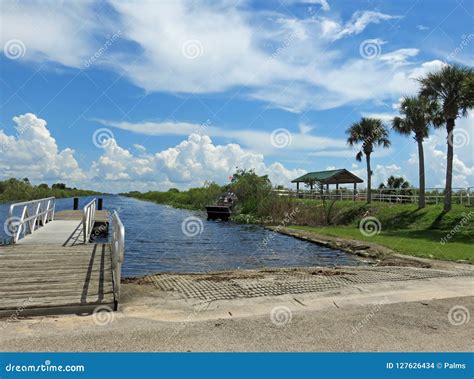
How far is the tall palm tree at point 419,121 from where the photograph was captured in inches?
1296

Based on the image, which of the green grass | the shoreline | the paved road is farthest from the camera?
the green grass

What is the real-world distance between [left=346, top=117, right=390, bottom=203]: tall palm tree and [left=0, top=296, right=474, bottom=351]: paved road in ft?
115

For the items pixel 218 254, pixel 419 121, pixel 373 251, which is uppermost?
pixel 419 121

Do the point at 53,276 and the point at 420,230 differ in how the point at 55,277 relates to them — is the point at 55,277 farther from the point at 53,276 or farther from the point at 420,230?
the point at 420,230

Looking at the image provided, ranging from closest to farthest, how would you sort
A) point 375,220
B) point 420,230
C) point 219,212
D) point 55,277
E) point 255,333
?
point 255,333
point 55,277
point 420,230
point 375,220
point 219,212

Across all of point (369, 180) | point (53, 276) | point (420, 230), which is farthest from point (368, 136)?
point (53, 276)

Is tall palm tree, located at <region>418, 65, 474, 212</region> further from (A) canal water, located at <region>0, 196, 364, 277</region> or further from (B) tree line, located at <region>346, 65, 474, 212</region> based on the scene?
(A) canal water, located at <region>0, 196, 364, 277</region>

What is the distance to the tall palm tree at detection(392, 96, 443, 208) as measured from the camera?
108 feet

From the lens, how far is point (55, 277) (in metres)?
8.70

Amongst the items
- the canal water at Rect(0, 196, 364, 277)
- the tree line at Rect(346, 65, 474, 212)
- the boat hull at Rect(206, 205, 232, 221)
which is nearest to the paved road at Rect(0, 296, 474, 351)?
the canal water at Rect(0, 196, 364, 277)

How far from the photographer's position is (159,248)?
22.0 m

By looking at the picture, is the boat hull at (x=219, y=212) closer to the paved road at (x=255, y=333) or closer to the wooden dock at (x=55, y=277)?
the wooden dock at (x=55, y=277)

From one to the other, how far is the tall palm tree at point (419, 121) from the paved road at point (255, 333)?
28255 millimetres

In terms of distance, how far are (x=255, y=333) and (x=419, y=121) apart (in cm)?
3168
